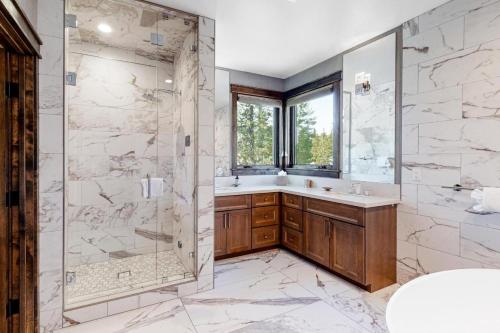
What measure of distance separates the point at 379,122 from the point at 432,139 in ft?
2.04

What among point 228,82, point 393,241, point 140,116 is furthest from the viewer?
point 228,82

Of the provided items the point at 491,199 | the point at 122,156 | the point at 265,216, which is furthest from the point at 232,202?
the point at 491,199

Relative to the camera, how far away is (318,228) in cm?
309

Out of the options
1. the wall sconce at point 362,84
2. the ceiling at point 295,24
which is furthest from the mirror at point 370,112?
the ceiling at point 295,24

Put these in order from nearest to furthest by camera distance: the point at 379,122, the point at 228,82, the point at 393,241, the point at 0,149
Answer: the point at 0,149, the point at 393,241, the point at 379,122, the point at 228,82

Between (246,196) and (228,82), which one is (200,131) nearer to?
(246,196)

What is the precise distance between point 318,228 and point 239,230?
1.04 meters

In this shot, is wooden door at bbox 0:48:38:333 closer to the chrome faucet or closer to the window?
the chrome faucet

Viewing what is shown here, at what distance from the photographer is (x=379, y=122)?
2984 mm

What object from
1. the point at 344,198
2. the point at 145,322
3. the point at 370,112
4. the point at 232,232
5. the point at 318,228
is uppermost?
the point at 370,112

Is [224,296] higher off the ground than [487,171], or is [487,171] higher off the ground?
[487,171]

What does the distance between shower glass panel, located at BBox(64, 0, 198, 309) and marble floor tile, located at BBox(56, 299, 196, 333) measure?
0.24 metres

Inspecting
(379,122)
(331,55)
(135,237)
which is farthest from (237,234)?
(331,55)

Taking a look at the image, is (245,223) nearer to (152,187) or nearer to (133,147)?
(152,187)
